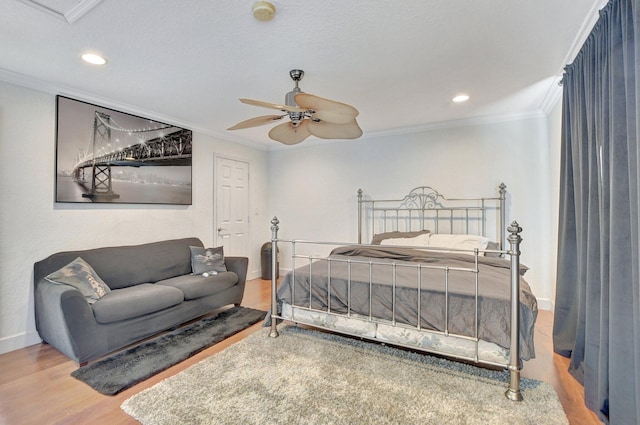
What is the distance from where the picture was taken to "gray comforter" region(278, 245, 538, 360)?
1.99 m

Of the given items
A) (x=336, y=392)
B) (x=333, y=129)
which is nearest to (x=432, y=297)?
(x=336, y=392)

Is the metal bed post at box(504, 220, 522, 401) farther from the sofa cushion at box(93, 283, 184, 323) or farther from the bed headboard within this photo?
the sofa cushion at box(93, 283, 184, 323)

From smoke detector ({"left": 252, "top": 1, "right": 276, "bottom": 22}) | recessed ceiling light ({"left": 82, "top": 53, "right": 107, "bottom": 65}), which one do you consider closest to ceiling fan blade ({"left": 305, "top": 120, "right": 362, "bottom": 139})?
smoke detector ({"left": 252, "top": 1, "right": 276, "bottom": 22})

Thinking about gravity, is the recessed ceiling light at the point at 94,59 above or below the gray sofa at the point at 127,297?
above

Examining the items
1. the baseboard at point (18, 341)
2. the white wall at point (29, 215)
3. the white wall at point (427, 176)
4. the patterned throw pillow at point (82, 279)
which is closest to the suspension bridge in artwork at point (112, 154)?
the white wall at point (29, 215)

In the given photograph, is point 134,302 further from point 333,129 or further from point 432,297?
point 432,297

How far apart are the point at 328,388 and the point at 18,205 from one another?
3125 mm

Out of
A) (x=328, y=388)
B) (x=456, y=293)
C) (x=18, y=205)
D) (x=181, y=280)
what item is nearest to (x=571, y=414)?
(x=456, y=293)

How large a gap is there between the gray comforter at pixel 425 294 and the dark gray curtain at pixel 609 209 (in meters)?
0.38

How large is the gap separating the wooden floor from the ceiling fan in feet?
6.57

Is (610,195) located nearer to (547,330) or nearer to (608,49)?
(608,49)

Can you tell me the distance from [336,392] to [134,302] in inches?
74.8

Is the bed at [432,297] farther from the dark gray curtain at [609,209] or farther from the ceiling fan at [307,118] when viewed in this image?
the ceiling fan at [307,118]

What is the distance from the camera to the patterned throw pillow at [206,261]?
3600 millimetres
